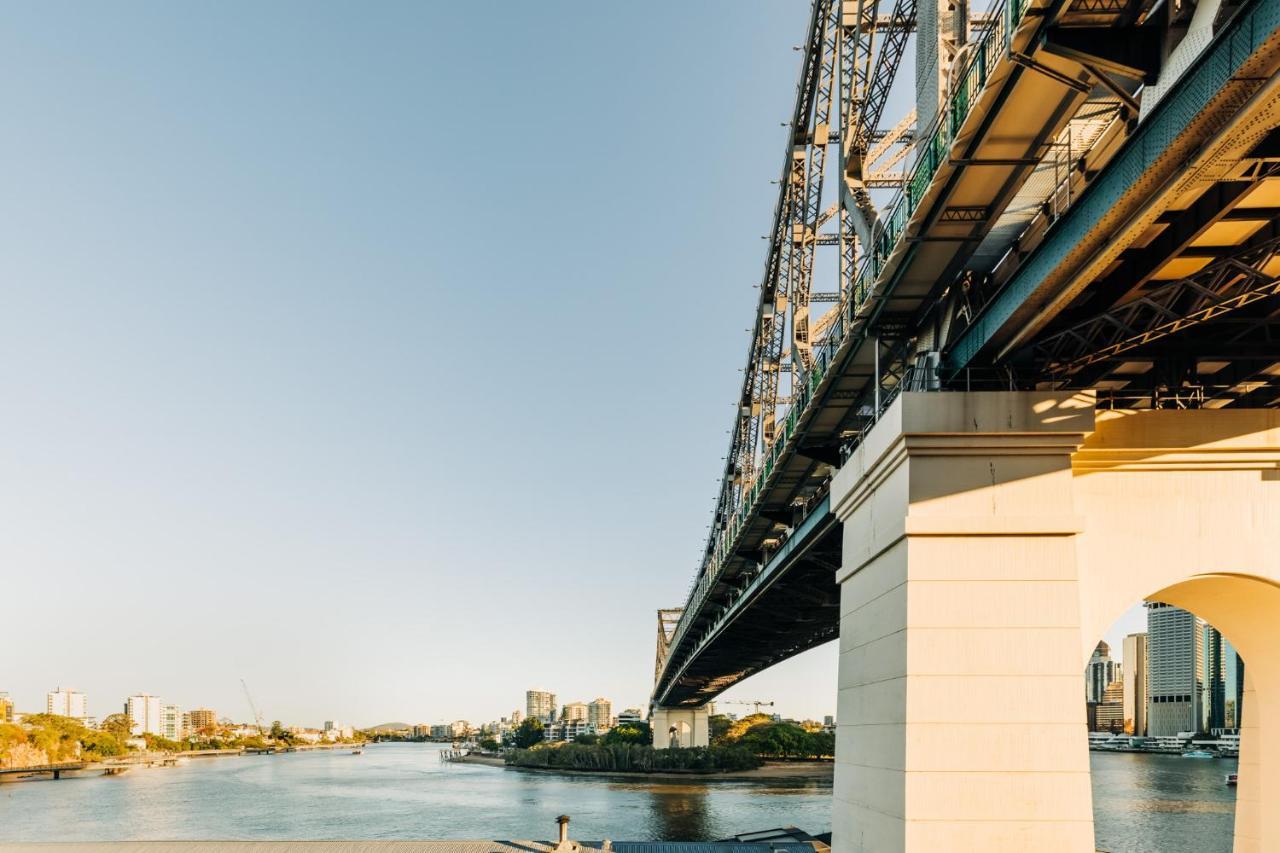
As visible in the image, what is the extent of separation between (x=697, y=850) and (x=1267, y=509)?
1865cm

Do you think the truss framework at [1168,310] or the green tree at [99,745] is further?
the green tree at [99,745]

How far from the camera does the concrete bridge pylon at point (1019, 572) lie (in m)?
14.2

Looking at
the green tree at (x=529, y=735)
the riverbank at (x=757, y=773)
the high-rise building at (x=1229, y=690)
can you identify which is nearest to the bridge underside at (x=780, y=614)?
the riverbank at (x=757, y=773)

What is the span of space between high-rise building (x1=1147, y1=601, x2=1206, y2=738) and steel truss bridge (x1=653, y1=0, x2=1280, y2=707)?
169 metres

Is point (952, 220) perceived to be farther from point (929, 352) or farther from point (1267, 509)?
point (1267, 509)

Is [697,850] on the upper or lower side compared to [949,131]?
lower

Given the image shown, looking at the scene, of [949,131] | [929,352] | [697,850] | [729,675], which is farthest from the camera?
[729,675]

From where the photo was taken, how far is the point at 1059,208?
1238 centimetres

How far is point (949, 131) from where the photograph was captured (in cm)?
1173

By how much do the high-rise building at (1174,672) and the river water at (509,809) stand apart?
61.5 m

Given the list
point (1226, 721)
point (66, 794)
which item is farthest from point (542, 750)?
point (1226, 721)

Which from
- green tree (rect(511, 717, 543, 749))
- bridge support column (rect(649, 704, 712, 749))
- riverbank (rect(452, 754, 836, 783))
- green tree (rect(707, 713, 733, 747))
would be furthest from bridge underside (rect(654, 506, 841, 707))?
green tree (rect(511, 717, 543, 749))

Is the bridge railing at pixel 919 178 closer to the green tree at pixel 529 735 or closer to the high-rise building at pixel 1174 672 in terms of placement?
the green tree at pixel 529 735

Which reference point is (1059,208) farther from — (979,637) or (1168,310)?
(979,637)
